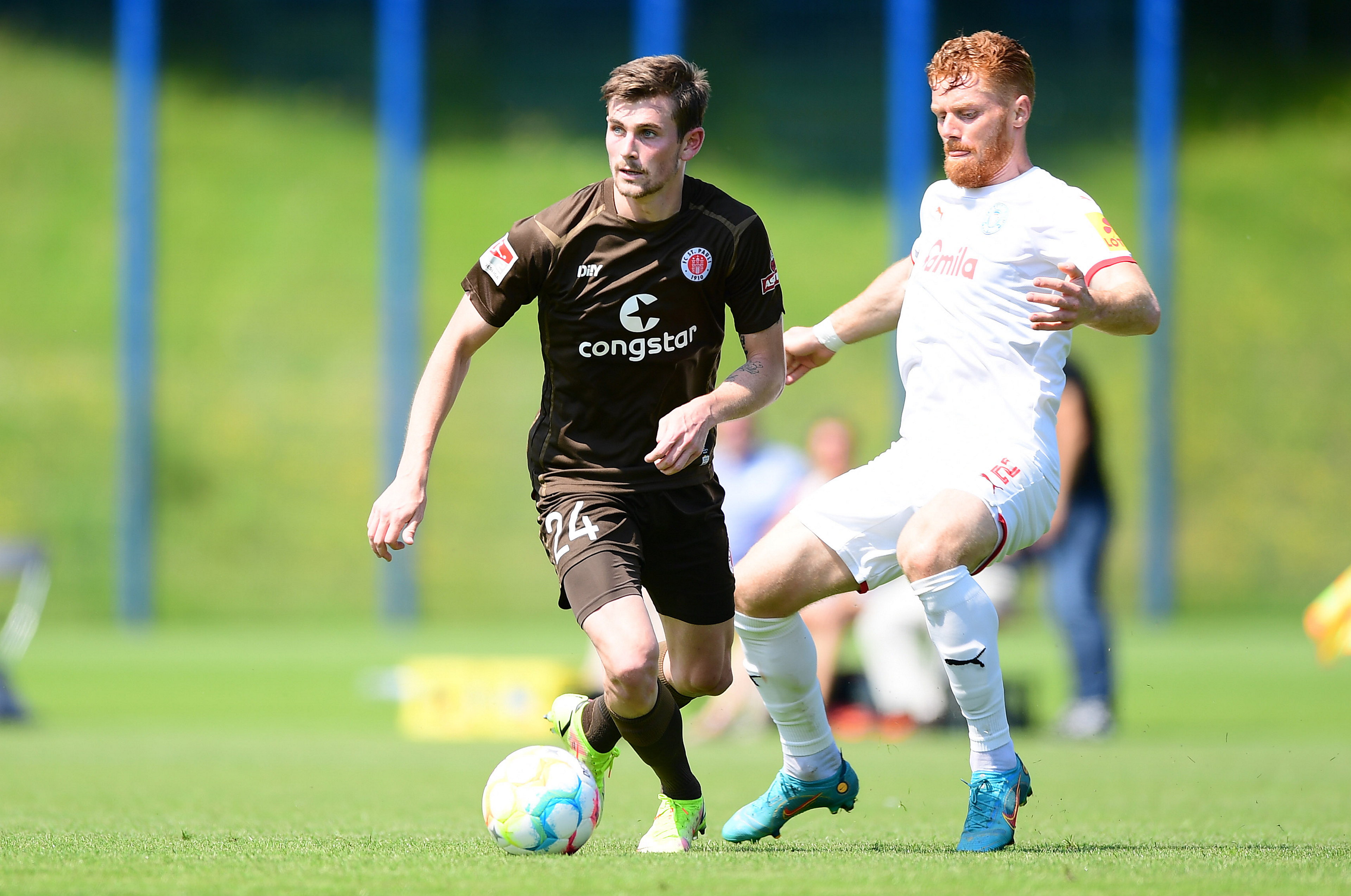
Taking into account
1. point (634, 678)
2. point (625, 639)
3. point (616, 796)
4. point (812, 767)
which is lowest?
point (616, 796)

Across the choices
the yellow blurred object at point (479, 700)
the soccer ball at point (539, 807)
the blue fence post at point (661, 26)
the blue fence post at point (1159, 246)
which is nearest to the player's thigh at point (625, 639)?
the soccer ball at point (539, 807)

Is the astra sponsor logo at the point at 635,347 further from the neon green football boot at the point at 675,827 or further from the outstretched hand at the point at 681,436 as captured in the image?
the neon green football boot at the point at 675,827

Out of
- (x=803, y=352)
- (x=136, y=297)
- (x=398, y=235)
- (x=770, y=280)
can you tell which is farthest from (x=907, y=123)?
(x=770, y=280)

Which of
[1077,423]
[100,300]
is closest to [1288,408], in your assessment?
[1077,423]

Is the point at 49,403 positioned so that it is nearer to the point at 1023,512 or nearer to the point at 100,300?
the point at 100,300

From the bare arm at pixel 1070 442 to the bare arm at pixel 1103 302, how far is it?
4.96 m

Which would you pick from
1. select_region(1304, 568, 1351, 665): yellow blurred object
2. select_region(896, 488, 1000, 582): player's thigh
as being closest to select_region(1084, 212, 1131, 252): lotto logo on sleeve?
select_region(896, 488, 1000, 582): player's thigh

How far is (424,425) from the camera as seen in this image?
452 cm

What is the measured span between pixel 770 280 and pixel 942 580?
1.06 metres

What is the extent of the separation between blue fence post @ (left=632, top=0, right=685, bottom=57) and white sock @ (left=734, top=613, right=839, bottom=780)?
11823 mm

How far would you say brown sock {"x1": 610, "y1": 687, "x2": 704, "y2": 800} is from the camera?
4586 millimetres

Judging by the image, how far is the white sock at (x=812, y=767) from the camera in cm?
476

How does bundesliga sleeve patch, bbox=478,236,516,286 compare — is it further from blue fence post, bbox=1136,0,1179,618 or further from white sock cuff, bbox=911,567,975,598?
blue fence post, bbox=1136,0,1179,618

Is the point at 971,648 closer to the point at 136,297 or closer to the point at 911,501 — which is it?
the point at 911,501
